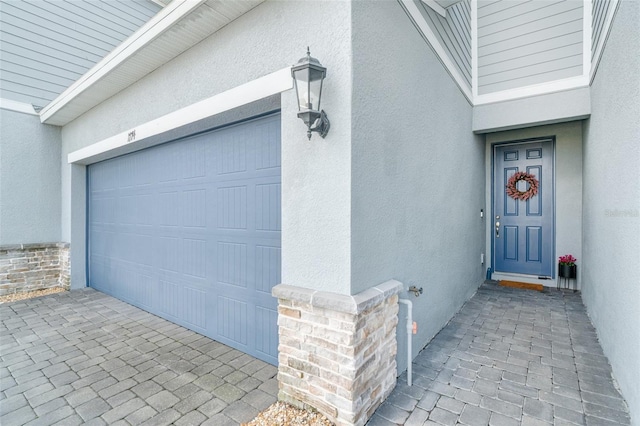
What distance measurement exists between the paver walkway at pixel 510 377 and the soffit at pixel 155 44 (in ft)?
10.4

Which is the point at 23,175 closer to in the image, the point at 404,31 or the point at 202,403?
the point at 202,403

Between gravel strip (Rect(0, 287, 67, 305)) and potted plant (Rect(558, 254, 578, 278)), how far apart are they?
8155 mm

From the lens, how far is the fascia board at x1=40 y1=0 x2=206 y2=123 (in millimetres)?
2479

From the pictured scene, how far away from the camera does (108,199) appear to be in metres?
4.89

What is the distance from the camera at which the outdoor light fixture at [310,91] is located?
1.83 metres

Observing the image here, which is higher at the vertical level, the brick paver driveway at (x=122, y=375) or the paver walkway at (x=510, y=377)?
the paver walkway at (x=510, y=377)

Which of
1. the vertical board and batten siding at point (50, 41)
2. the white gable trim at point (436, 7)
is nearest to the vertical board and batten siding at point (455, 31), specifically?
the white gable trim at point (436, 7)

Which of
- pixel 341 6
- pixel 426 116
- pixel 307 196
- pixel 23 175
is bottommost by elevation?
pixel 307 196

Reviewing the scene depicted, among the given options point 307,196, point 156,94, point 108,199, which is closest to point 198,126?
point 156,94

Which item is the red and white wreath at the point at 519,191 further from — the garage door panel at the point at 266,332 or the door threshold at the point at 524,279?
the garage door panel at the point at 266,332

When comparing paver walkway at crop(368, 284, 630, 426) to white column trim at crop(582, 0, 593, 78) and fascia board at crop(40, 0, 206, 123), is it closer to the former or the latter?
white column trim at crop(582, 0, 593, 78)

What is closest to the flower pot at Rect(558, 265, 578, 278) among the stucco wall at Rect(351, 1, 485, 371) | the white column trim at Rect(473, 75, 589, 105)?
the stucco wall at Rect(351, 1, 485, 371)

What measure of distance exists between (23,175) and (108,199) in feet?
4.88

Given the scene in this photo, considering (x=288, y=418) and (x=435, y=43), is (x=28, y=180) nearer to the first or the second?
(x=288, y=418)
